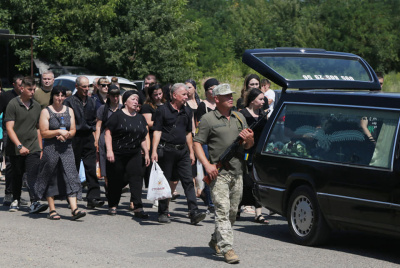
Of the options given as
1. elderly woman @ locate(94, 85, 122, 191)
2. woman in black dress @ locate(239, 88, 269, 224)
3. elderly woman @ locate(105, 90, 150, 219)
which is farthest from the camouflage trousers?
elderly woman @ locate(94, 85, 122, 191)

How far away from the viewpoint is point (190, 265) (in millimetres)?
7738

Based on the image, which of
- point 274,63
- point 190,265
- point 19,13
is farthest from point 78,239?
point 19,13

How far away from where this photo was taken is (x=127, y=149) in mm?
11344

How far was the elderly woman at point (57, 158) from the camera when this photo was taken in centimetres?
1095

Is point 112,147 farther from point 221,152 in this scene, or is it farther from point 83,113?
point 221,152

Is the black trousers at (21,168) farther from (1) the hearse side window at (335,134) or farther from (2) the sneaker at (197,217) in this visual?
(1) the hearse side window at (335,134)

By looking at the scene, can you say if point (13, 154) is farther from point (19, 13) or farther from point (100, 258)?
point (19, 13)

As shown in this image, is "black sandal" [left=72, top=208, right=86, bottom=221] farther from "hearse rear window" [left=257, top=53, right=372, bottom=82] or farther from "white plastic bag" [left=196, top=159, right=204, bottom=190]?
"hearse rear window" [left=257, top=53, right=372, bottom=82]

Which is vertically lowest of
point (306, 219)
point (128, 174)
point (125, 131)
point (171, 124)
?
point (306, 219)

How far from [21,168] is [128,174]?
1879 millimetres

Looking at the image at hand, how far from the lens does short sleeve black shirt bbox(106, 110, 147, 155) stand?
37.0ft

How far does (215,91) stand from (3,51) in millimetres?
45375

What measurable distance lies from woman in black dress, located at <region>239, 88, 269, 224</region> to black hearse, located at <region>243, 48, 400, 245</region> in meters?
0.81

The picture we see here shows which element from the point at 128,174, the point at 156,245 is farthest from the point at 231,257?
the point at 128,174
